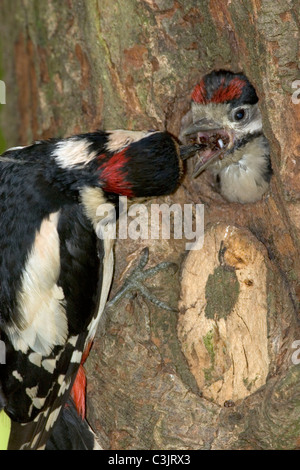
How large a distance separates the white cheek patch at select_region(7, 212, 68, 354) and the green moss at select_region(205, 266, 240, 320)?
1.84 ft

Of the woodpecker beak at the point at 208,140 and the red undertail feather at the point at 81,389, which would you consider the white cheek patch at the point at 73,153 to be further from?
the red undertail feather at the point at 81,389

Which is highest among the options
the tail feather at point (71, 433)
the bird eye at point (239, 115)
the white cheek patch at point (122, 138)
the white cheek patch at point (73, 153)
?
the bird eye at point (239, 115)

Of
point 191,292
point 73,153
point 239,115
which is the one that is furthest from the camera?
point 239,115

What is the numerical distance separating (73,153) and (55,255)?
40 cm

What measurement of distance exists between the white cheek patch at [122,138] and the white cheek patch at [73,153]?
0.08 m

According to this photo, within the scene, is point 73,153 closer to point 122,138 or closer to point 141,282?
point 122,138

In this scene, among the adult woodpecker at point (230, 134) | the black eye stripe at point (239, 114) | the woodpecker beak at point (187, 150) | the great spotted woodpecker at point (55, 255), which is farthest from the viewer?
the black eye stripe at point (239, 114)

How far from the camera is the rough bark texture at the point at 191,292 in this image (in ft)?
7.98

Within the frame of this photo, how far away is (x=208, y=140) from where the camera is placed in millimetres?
2756

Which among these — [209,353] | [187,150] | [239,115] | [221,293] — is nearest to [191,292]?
[221,293]

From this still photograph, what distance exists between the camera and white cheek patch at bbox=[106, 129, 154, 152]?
2.37 metres

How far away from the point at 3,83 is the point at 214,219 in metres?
1.51

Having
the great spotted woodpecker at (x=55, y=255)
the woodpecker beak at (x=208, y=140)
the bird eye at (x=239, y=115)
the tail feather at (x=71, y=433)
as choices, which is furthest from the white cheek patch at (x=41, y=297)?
the bird eye at (x=239, y=115)
